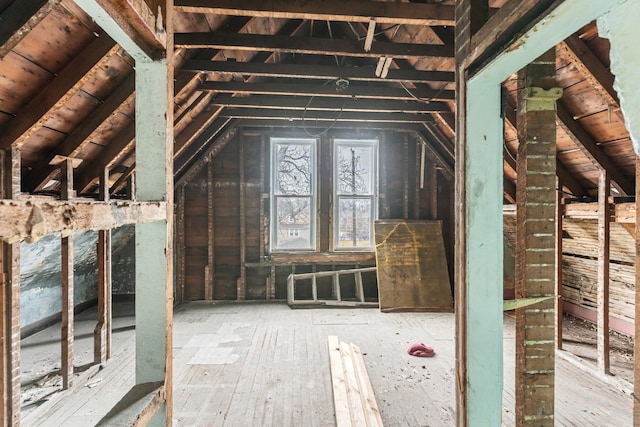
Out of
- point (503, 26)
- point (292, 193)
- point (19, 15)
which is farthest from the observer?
point (292, 193)

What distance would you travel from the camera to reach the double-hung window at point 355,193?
5.18 metres

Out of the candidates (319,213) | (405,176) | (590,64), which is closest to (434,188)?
(405,176)

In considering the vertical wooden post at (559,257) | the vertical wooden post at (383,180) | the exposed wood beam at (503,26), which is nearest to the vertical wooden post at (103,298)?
the exposed wood beam at (503,26)

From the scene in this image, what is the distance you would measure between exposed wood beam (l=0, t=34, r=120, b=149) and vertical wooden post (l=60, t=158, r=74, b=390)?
0.60m

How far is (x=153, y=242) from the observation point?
916 millimetres

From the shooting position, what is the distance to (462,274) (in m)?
1.18

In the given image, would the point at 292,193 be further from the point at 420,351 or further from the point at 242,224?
the point at 420,351

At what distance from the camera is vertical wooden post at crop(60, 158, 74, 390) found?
8.18ft

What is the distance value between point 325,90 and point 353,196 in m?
2.12

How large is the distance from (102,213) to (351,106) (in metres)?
3.59

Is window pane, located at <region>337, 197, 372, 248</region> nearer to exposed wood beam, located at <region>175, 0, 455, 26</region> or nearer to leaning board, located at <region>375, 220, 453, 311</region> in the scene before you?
leaning board, located at <region>375, 220, 453, 311</region>

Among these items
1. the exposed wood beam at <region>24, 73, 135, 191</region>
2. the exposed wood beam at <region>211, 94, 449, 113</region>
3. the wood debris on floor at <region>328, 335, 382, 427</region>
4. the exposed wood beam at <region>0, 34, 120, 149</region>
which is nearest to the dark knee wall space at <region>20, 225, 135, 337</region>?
the exposed wood beam at <region>24, 73, 135, 191</region>

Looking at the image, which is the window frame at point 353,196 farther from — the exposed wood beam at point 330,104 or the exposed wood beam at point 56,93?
the exposed wood beam at point 56,93

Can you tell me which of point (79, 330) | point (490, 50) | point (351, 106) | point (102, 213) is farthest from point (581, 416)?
point (79, 330)
